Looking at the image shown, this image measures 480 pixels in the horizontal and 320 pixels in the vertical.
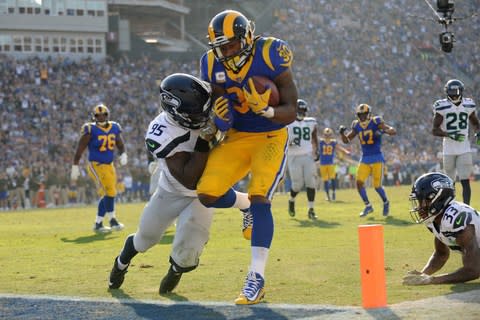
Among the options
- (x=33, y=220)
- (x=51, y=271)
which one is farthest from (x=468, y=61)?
(x=51, y=271)

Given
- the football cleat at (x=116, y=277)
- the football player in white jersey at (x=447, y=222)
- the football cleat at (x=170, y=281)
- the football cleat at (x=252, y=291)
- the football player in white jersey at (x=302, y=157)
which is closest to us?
the football cleat at (x=252, y=291)

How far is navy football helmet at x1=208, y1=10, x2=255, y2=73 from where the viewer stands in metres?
6.04

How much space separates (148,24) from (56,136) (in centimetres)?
2146

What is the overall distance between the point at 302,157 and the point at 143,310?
10679 mm

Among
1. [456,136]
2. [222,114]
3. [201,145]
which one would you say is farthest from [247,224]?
[456,136]

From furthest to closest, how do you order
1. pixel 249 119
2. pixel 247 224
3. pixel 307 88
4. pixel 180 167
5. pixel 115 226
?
pixel 307 88 → pixel 115 226 → pixel 247 224 → pixel 249 119 → pixel 180 167

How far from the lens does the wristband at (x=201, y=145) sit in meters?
6.36

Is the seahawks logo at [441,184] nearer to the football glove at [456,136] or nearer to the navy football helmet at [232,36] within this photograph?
the navy football helmet at [232,36]

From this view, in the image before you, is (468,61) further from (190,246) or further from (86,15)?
(190,246)

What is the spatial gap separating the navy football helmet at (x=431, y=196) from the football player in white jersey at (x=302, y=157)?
911 cm

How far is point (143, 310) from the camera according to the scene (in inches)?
224

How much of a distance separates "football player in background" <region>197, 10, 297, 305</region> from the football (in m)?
Result: 0.05

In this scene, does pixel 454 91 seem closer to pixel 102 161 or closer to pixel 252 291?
pixel 102 161

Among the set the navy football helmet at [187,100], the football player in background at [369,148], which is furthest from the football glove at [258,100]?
the football player in background at [369,148]
